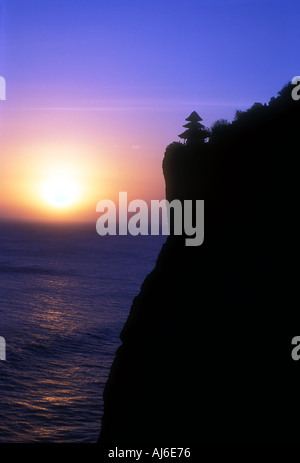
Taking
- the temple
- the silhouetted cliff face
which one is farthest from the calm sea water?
the temple

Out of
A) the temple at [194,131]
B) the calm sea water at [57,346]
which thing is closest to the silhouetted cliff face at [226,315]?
the temple at [194,131]

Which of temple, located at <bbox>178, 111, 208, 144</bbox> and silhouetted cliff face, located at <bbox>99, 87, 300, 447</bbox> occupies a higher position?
temple, located at <bbox>178, 111, 208, 144</bbox>

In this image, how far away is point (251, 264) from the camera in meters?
13.1

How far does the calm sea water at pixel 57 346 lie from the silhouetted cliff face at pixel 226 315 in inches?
509

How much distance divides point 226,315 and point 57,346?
34644mm

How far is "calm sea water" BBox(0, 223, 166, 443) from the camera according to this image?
27948mm

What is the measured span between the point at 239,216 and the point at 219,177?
194 centimetres

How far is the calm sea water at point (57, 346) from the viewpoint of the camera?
91.7 feet

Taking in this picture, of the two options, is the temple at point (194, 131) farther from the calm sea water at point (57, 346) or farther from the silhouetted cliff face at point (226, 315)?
the calm sea water at point (57, 346)

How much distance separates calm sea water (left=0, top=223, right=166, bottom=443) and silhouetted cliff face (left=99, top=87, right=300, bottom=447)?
1293 centimetres

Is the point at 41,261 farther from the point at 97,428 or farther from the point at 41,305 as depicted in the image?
the point at 97,428

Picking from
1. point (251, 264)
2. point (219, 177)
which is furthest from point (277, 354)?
point (219, 177)

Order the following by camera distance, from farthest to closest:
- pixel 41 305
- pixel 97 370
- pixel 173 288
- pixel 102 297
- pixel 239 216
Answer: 1. pixel 102 297
2. pixel 41 305
3. pixel 97 370
4. pixel 173 288
5. pixel 239 216

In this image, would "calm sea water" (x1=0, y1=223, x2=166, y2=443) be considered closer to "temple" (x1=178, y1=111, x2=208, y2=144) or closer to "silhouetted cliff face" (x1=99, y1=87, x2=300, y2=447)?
"silhouetted cliff face" (x1=99, y1=87, x2=300, y2=447)
